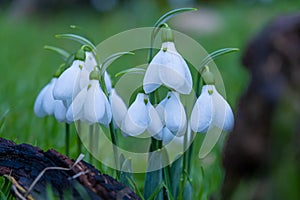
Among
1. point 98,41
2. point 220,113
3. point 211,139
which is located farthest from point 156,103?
point 98,41

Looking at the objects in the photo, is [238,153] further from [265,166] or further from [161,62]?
[161,62]

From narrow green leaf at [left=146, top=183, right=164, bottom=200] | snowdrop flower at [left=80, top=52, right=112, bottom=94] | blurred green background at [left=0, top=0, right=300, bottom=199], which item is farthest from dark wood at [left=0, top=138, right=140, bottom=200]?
blurred green background at [left=0, top=0, right=300, bottom=199]

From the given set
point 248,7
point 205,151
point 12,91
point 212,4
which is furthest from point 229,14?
point 205,151

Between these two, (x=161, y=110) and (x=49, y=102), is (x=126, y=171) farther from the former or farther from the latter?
(x=49, y=102)

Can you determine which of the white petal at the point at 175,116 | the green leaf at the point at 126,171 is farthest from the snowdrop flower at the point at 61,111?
the white petal at the point at 175,116

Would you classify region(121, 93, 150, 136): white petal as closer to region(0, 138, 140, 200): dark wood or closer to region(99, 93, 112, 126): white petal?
region(99, 93, 112, 126): white petal

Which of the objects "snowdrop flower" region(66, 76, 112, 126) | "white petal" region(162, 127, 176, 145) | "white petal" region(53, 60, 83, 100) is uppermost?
"white petal" region(53, 60, 83, 100)
